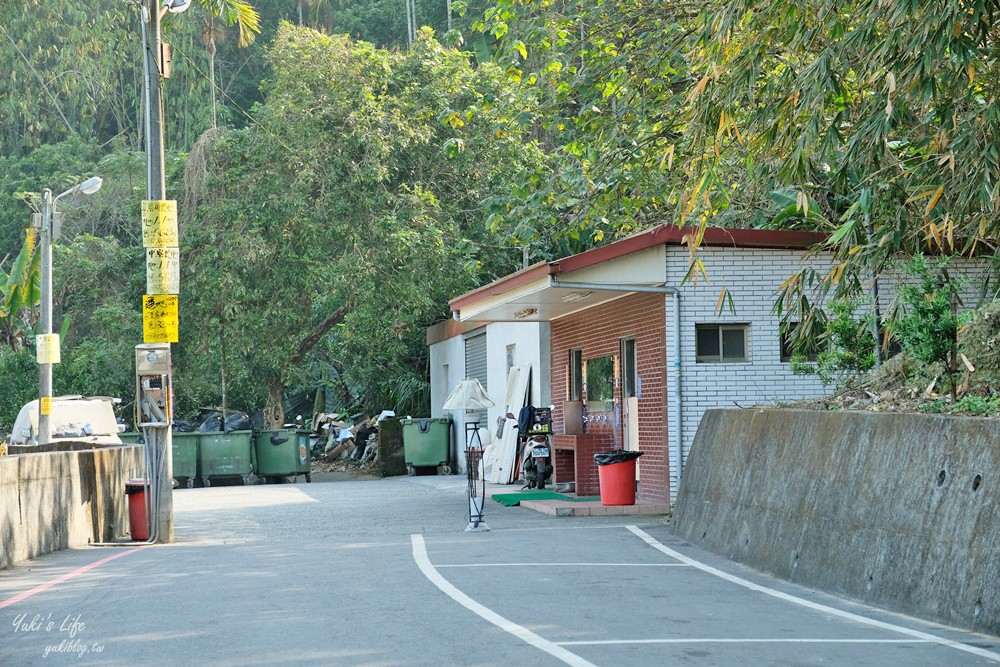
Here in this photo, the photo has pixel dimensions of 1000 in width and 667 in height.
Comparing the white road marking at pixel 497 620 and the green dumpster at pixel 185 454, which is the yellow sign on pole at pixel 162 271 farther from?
the green dumpster at pixel 185 454

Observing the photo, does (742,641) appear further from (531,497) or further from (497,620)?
(531,497)

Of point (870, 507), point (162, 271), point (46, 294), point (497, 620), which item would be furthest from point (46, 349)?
point (870, 507)

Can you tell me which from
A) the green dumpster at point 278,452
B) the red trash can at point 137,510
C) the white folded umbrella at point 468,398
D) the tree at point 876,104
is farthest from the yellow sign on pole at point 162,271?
the green dumpster at point 278,452

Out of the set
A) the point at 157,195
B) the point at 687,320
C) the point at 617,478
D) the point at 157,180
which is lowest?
the point at 617,478

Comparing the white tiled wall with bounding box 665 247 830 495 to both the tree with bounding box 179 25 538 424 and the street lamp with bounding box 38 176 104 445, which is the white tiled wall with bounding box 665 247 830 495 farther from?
the street lamp with bounding box 38 176 104 445

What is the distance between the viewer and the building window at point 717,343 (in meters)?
18.7

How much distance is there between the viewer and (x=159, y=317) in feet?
52.6

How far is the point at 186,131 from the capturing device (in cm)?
5081

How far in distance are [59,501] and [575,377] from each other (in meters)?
11.4

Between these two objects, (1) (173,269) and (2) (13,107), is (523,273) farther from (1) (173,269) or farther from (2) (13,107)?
(2) (13,107)

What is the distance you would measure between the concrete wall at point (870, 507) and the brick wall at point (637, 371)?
4445 mm

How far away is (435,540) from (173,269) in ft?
15.8

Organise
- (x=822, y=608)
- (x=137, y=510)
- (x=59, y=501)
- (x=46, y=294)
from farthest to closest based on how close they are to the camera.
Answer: (x=46, y=294) → (x=137, y=510) → (x=59, y=501) → (x=822, y=608)

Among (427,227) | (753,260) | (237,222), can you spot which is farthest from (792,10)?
(237,222)
